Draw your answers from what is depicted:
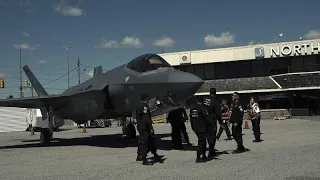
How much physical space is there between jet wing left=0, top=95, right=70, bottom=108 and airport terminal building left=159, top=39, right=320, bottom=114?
1097 inches

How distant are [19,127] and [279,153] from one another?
30901 millimetres

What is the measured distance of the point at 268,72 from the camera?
41.2 m

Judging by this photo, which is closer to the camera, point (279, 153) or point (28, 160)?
point (279, 153)

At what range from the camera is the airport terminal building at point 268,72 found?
127ft

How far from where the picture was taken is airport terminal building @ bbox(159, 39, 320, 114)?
3866cm

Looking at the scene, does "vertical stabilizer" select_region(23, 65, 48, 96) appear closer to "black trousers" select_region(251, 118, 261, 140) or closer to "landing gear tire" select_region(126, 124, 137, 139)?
"landing gear tire" select_region(126, 124, 137, 139)

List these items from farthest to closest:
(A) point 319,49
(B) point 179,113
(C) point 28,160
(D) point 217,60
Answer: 1. (D) point 217,60
2. (A) point 319,49
3. (B) point 179,113
4. (C) point 28,160

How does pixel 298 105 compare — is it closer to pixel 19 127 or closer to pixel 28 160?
pixel 19 127

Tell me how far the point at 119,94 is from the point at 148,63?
5.27ft

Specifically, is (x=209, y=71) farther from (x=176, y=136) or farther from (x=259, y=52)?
(x=176, y=136)

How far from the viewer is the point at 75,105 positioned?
1408 cm

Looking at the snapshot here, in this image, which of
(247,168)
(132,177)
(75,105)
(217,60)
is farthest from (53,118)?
(217,60)

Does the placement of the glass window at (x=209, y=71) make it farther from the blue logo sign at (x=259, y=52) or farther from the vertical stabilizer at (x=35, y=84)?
the vertical stabilizer at (x=35, y=84)

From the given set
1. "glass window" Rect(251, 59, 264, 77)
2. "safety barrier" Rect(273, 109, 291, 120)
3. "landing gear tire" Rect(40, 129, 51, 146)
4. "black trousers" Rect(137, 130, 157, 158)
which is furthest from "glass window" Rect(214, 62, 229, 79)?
"black trousers" Rect(137, 130, 157, 158)
